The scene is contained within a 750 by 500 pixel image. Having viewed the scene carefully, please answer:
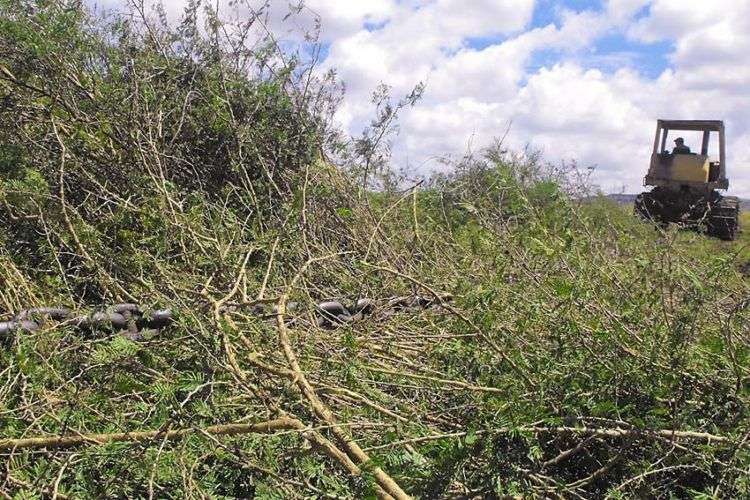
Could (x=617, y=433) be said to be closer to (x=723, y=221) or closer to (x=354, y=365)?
(x=354, y=365)

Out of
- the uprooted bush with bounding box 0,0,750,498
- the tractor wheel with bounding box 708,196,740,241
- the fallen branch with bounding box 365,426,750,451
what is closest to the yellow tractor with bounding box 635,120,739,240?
the tractor wheel with bounding box 708,196,740,241

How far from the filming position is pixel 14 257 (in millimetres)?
3631

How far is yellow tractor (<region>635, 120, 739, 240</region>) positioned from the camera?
15.2m

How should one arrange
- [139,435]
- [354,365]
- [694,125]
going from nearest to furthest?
1. [139,435]
2. [354,365]
3. [694,125]

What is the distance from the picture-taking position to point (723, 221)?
14688mm

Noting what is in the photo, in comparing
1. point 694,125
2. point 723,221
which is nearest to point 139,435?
point 723,221

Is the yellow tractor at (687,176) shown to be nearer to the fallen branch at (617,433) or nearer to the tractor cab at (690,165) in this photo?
the tractor cab at (690,165)

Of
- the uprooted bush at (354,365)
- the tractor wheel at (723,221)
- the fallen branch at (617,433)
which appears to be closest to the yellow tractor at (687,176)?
the tractor wheel at (723,221)

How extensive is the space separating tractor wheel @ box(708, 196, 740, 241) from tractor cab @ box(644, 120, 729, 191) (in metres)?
0.51

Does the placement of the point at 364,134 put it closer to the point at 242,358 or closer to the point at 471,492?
the point at 242,358

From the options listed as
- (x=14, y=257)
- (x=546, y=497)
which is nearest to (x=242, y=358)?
(x=546, y=497)

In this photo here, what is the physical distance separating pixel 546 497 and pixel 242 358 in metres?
0.96

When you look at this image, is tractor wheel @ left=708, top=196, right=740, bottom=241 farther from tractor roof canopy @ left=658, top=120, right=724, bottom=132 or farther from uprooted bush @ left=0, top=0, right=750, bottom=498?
uprooted bush @ left=0, top=0, right=750, bottom=498

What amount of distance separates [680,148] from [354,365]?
15297 millimetres
